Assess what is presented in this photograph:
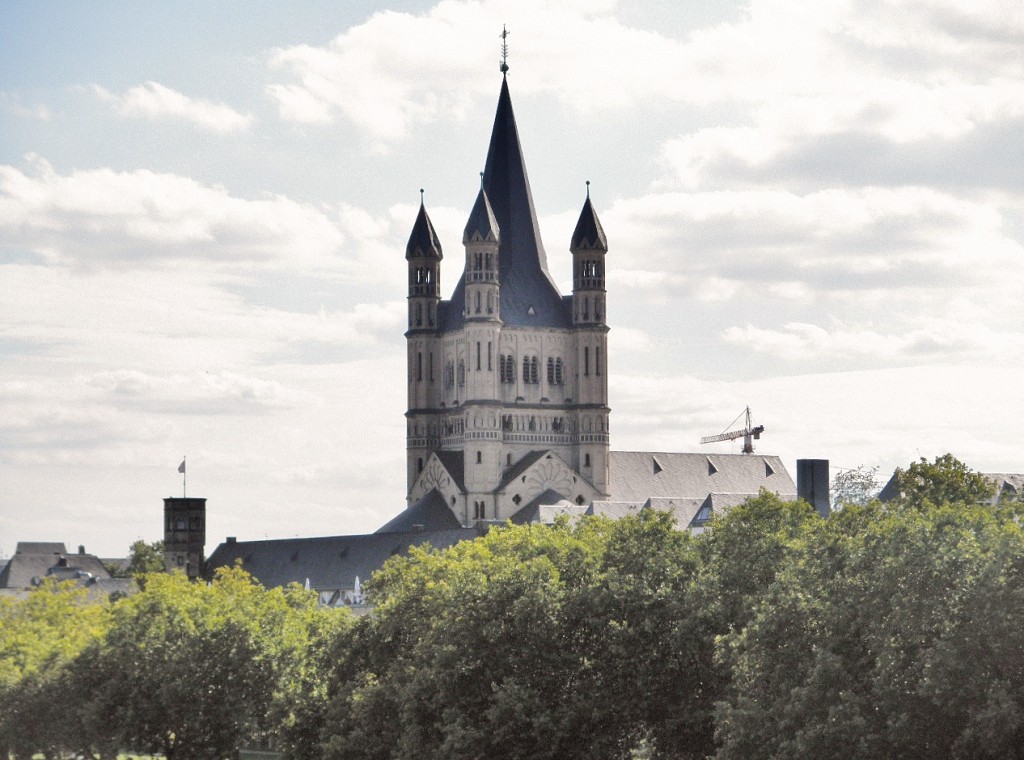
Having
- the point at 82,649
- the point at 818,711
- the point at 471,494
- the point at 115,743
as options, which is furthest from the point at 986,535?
the point at 471,494

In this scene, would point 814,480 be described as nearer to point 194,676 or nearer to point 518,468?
point 194,676

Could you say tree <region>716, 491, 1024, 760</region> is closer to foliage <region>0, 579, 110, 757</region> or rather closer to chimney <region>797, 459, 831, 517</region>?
chimney <region>797, 459, 831, 517</region>

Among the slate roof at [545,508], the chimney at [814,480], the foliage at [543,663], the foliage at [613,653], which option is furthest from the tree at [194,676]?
the slate roof at [545,508]

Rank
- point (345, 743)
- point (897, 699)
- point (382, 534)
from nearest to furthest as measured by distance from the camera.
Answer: point (897, 699) < point (345, 743) < point (382, 534)

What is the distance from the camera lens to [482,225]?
196625 millimetres

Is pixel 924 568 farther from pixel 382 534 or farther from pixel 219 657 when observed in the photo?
pixel 382 534

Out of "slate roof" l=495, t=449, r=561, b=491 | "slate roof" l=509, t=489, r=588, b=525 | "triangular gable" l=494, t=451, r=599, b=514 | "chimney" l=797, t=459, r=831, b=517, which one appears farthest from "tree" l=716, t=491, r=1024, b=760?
"slate roof" l=495, t=449, r=561, b=491

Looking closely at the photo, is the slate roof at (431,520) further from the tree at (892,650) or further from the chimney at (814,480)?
the tree at (892,650)

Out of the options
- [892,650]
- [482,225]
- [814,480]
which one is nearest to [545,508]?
[482,225]

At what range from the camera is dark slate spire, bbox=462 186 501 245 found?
196 metres

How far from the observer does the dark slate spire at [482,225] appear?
644 ft

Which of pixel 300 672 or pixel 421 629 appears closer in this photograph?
pixel 421 629

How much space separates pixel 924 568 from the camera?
58781 millimetres

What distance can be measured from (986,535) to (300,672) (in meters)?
41.2
